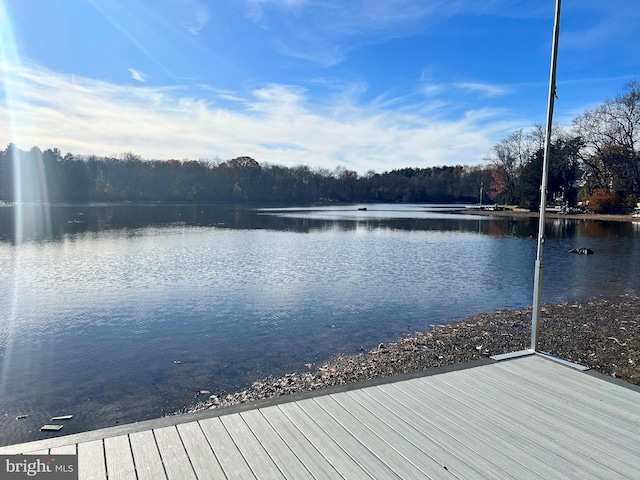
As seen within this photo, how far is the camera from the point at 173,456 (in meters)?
2.78

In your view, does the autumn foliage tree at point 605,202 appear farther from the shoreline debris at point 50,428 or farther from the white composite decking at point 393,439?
the shoreline debris at point 50,428

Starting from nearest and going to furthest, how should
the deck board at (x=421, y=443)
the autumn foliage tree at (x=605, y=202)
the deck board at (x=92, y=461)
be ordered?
the deck board at (x=92, y=461)
the deck board at (x=421, y=443)
the autumn foliage tree at (x=605, y=202)

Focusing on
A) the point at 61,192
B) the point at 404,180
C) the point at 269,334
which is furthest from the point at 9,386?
the point at 404,180

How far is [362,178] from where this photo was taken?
115 m

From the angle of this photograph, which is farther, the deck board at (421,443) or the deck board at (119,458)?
the deck board at (421,443)

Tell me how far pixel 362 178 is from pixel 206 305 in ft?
353

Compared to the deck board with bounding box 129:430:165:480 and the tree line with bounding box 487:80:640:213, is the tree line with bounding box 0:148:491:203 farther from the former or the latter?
the deck board with bounding box 129:430:165:480

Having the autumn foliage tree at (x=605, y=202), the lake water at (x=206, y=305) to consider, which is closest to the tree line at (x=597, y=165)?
the autumn foliage tree at (x=605, y=202)

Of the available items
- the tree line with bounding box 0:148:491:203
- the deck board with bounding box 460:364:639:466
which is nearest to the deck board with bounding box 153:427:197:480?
the deck board with bounding box 460:364:639:466

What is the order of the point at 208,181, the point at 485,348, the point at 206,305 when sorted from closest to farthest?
the point at 485,348 → the point at 206,305 → the point at 208,181

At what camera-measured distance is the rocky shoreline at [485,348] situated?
5.25 meters

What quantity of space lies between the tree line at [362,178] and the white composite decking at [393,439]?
5001cm

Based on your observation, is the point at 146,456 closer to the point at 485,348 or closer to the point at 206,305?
the point at 485,348

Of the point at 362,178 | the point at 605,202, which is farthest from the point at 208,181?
the point at 605,202
